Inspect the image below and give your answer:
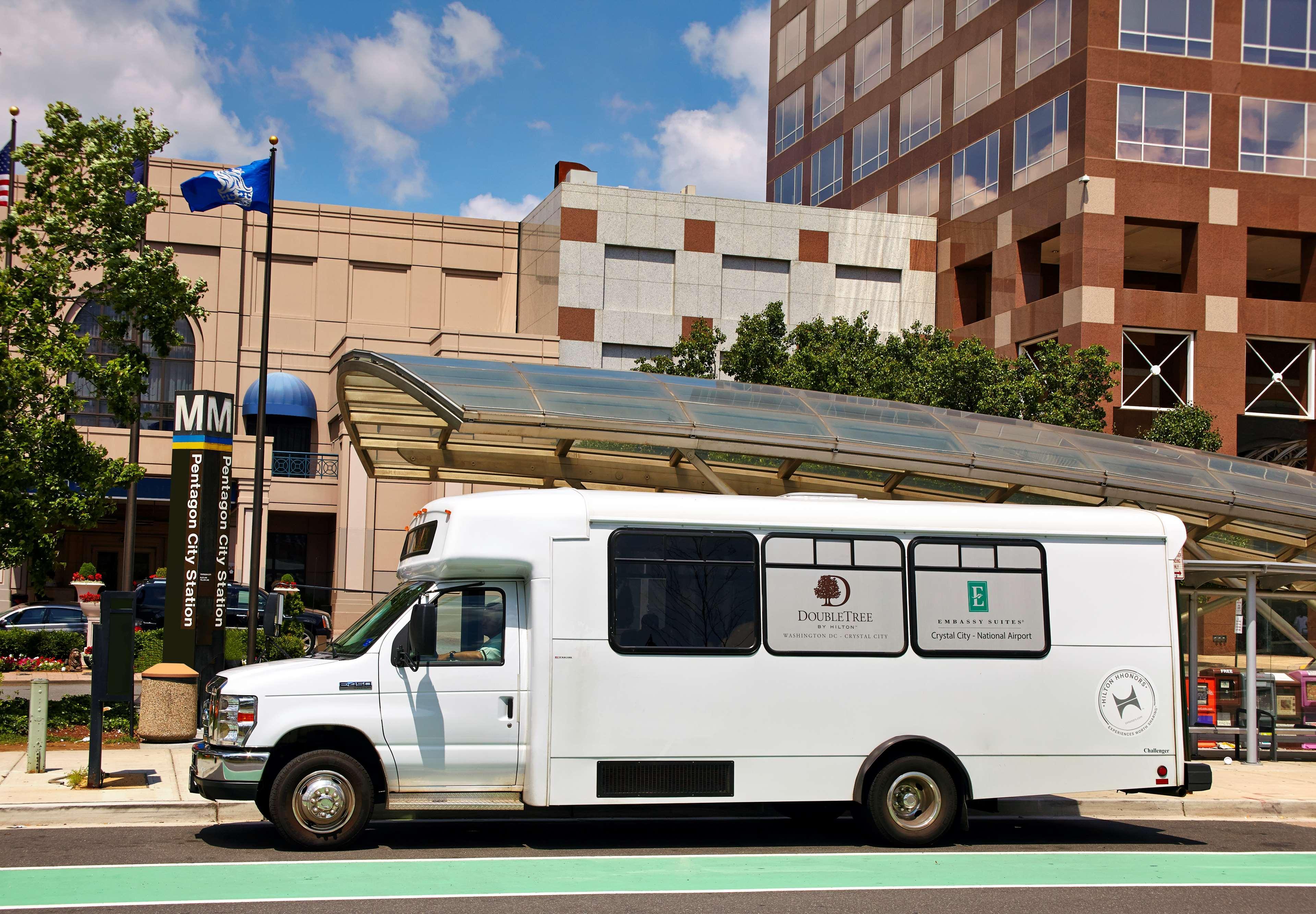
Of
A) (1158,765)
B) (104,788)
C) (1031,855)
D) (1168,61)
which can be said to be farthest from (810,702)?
(1168,61)

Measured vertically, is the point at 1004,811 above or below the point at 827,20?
below

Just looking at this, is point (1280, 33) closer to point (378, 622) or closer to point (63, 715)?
point (378, 622)

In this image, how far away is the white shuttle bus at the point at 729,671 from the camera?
8.76 m

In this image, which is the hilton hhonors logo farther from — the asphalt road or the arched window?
the arched window

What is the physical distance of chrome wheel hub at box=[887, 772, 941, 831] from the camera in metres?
9.43

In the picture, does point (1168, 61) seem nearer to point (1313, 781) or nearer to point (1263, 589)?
point (1263, 589)

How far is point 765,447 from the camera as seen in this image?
14078 millimetres

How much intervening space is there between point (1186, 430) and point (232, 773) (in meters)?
31.0

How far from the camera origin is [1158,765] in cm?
983

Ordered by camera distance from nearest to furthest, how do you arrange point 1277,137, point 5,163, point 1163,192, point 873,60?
point 5,163 < point 1163,192 < point 1277,137 < point 873,60

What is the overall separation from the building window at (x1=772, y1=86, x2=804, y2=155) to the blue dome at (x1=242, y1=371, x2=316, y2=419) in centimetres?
2735

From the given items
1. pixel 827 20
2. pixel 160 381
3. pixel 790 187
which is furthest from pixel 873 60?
pixel 160 381

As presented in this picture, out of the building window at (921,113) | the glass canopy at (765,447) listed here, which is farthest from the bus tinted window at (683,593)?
the building window at (921,113)

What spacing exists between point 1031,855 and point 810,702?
2149 millimetres
